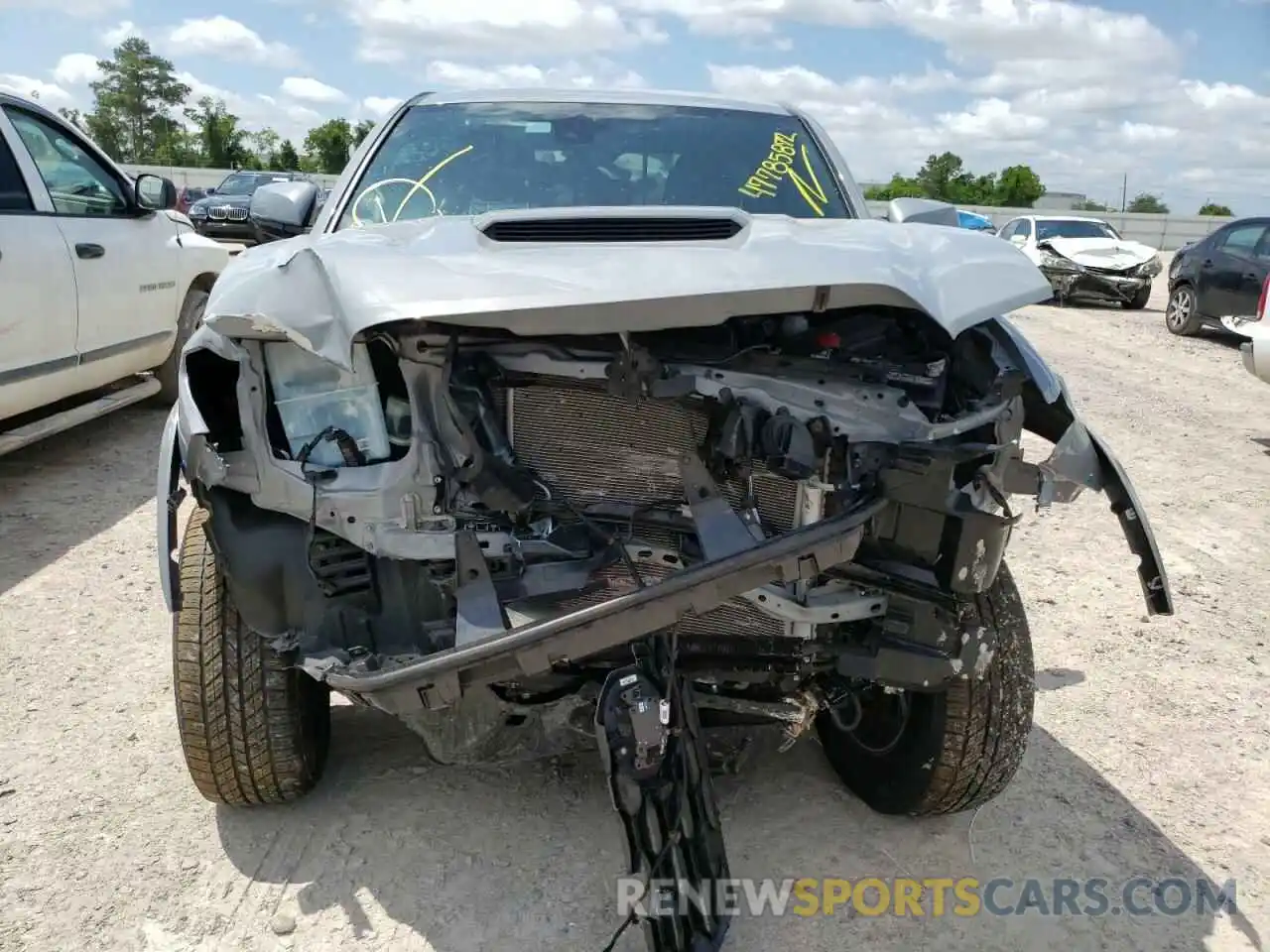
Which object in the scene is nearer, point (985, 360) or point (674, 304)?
point (674, 304)

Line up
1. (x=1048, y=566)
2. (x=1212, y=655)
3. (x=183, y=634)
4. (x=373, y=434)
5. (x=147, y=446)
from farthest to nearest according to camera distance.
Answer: (x=147, y=446)
(x=1048, y=566)
(x=1212, y=655)
(x=183, y=634)
(x=373, y=434)

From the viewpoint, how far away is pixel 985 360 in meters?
2.41

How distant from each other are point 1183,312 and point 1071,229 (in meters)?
4.03

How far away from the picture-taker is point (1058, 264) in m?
15.7

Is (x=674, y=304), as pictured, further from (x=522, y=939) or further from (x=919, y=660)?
(x=522, y=939)

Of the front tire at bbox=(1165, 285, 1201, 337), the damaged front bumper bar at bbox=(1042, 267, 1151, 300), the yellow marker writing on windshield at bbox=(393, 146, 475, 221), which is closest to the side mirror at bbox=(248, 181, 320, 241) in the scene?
the yellow marker writing on windshield at bbox=(393, 146, 475, 221)

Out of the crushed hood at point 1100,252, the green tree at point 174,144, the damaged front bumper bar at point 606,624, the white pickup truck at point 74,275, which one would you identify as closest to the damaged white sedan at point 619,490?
the damaged front bumper bar at point 606,624

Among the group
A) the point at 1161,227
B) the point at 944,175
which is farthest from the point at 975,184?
the point at 1161,227

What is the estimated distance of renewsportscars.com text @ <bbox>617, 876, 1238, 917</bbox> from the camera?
8.32ft

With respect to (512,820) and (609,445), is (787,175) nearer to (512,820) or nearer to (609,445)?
(609,445)

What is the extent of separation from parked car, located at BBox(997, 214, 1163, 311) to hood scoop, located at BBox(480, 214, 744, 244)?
14.1m

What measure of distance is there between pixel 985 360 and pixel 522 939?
1719mm

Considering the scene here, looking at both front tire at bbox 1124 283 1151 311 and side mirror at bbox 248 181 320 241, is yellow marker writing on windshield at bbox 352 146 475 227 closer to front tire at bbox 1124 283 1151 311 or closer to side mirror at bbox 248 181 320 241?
side mirror at bbox 248 181 320 241

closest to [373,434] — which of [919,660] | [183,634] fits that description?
[183,634]
